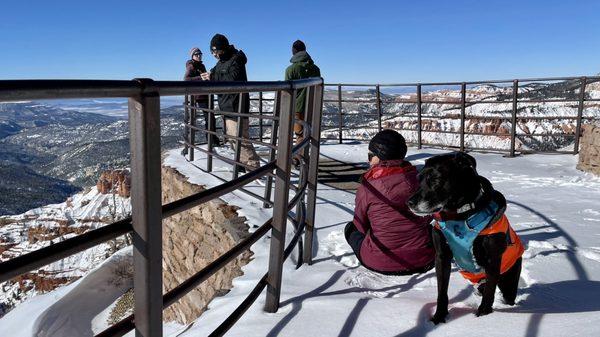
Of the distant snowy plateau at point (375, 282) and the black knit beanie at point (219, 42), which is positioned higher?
the black knit beanie at point (219, 42)

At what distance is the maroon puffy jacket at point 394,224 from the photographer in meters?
2.61

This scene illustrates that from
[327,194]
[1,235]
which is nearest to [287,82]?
[327,194]

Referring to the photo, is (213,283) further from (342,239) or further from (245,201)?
(342,239)

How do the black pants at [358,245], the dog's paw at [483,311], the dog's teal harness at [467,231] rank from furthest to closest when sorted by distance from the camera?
1. the black pants at [358,245]
2. the dog's paw at [483,311]
3. the dog's teal harness at [467,231]

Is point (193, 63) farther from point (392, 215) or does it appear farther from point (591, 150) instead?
point (591, 150)

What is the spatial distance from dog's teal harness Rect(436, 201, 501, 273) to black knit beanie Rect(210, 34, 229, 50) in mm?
4516

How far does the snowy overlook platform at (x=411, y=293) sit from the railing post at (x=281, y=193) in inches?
5.9

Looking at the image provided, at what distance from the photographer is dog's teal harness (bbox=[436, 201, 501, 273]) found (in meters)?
2.08

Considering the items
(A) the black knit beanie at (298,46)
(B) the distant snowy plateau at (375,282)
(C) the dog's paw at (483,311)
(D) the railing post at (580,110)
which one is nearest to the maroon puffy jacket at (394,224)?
(B) the distant snowy plateau at (375,282)

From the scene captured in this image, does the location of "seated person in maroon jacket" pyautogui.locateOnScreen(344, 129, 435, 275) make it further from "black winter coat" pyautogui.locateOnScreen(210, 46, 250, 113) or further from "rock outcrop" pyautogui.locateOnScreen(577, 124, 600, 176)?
"rock outcrop" pyautogui.locateOnScreen(577, 124, 600, 176)

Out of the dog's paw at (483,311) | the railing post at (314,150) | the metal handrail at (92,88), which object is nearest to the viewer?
the metal handrail at (92,88)

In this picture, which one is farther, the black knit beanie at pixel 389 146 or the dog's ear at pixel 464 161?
the black knit beanie at pixel 389 146

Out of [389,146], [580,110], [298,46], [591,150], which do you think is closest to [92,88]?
[389,146]

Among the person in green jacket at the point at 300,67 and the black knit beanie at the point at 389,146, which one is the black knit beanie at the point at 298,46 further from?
the black knit beanie at the point at 389,146
